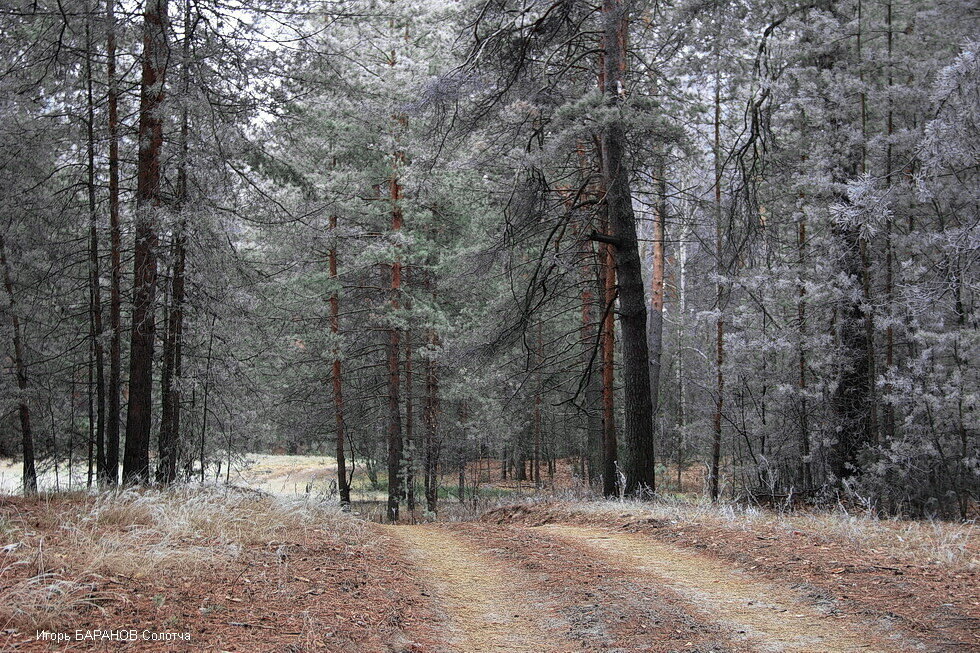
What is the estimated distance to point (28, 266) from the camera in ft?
36.9

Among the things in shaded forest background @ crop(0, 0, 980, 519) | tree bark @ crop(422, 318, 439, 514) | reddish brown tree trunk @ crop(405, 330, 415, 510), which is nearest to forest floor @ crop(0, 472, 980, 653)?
shaded forest background @ crop(0, 0, 980, 519)

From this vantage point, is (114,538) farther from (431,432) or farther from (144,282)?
(431,432)

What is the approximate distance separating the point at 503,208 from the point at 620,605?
835cm

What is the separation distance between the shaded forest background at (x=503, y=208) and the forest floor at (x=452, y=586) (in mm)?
2314

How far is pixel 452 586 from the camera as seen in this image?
17.2ft

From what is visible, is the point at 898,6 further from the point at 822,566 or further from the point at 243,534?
the point at 243,534

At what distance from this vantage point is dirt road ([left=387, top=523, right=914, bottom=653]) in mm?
3645

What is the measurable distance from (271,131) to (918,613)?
9231 millimetres

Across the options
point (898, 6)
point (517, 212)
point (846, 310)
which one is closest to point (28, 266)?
point (517, 212)

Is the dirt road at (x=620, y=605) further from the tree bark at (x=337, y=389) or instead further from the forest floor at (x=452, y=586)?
the tree bark at (x=337, y=389)

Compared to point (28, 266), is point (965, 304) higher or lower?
lower

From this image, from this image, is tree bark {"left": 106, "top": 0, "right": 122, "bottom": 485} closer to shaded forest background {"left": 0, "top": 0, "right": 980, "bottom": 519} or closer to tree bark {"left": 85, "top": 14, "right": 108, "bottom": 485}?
shaded forest background {"left": 0, "top": 0, "right": 980, "bottom": 519}

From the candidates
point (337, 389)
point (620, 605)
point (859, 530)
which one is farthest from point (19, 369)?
point (859, 530)

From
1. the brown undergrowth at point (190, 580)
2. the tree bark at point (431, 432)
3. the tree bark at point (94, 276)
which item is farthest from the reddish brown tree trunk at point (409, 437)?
the brown undergrowth at point (190, 580)
